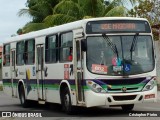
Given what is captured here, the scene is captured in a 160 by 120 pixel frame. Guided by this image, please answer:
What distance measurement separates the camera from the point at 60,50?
55.9ft

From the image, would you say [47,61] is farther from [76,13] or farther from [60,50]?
[76,13]

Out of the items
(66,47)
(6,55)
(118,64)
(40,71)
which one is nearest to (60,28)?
(66,47)

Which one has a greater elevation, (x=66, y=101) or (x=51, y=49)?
(x=51, y=49)

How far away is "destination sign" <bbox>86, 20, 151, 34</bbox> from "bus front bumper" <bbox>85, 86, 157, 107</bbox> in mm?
1907

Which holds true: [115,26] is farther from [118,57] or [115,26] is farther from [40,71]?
[40,71]

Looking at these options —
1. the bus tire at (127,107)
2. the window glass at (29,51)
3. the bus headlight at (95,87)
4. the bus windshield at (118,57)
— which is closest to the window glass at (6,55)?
the window glass at (29,51)

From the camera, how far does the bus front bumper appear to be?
48.0 ft

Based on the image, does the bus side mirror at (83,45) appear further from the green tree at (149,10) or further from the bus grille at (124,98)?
the green tree at (149,10)

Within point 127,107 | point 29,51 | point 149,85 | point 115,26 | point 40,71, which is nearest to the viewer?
point 149,85

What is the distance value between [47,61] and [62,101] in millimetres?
2012

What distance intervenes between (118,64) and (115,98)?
100 centimetres

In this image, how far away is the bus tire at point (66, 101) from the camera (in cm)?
1619

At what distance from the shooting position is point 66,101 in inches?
648

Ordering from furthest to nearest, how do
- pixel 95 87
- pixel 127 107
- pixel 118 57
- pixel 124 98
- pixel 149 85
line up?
pixel 127 107
pixel 149 85
pixel 118 57
pixel 124 98
pixel 95 87
